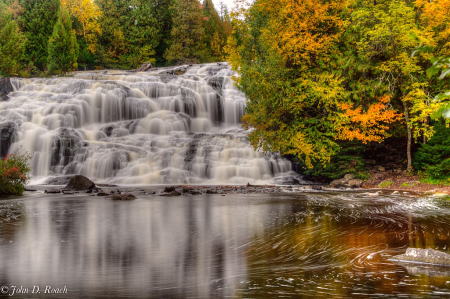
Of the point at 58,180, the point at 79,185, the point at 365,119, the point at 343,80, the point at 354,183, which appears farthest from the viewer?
the point at 58,180

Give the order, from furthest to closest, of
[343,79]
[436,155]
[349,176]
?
[349,176] < [343,79] < [436,155]

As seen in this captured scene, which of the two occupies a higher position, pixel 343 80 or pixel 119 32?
pixel 119 32

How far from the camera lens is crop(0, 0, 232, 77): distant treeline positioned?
5175cm

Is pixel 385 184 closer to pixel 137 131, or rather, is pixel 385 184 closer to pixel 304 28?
pixel 304 28

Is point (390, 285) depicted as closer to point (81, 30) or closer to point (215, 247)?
point (215, 247)

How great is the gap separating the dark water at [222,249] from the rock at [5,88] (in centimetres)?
2061

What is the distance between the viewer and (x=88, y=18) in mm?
65312

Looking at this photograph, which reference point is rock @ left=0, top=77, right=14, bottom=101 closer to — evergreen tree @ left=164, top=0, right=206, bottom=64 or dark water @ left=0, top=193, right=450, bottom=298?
dark water @ left=0, top=193, right=450, bottom=298

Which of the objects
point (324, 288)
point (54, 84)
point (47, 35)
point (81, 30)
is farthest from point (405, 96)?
point (81, 30)

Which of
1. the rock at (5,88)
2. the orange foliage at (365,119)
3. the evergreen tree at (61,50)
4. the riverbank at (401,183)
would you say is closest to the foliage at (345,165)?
the riverbank at (401,183)

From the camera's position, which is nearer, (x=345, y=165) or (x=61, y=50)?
(x=345, y=165)

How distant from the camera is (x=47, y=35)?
5219 cm

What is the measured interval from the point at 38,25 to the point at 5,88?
23890mm

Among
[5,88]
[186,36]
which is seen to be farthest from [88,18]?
[5,88]
